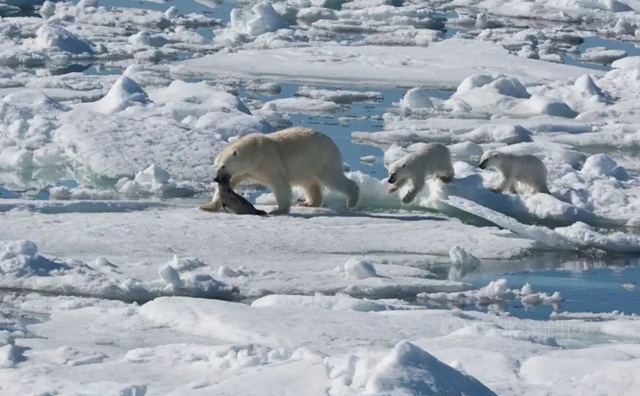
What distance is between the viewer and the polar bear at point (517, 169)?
9117 millimetres

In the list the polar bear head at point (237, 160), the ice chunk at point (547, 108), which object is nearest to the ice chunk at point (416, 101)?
the ice chunk at point (547, 108)

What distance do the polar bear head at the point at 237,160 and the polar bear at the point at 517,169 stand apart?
189 cm

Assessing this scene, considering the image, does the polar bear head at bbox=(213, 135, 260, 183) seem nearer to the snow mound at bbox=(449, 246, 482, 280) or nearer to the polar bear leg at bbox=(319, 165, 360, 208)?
the polar bear leg at bbox=(319, 165, 360, 208)

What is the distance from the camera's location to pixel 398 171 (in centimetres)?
891

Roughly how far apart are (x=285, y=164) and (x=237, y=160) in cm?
39

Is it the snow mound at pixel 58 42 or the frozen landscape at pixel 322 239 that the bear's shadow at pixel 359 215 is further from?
the snow mound at pixel 58 42

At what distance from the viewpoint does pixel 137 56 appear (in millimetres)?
17922

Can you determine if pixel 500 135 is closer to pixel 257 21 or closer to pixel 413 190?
pixel 413 190

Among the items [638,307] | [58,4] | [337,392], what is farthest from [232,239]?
[58,4]

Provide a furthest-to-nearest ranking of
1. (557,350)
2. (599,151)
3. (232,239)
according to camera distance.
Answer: (599,151), (232,239), (557,350)

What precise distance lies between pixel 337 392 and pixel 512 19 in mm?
20588

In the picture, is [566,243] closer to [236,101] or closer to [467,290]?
[467,290]

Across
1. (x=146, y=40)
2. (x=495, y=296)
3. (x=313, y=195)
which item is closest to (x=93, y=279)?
(x=495, y=296)

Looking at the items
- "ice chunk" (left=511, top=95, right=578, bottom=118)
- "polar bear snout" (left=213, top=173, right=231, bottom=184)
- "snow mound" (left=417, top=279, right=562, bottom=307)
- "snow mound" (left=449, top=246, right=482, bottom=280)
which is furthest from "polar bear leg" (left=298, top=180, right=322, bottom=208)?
"ice chunk" (left=511, top=95, right=578, bottom=118)
